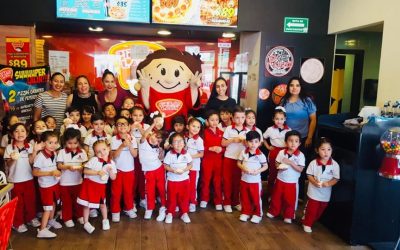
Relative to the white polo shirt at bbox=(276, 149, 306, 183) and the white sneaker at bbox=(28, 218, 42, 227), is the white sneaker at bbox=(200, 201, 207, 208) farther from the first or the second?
the white sneaker at bbox=(28, 218, 42, 227)

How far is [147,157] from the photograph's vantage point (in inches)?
145

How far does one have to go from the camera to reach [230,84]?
19.2 ft

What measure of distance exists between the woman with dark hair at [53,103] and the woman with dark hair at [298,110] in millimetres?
2700

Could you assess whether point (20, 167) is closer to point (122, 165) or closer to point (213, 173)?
→ point (122, 165)

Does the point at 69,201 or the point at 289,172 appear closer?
the point at 69,201

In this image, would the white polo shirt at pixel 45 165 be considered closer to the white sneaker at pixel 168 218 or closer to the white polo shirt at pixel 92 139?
the white polo shirt at pixel 92 139

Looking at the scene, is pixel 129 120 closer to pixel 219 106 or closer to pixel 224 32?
pixel 219 106

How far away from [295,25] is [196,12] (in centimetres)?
144

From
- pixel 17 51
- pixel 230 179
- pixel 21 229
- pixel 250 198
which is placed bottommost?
pixel 21 229

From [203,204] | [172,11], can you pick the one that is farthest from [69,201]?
[172,11]

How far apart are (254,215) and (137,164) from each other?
1.42 metres

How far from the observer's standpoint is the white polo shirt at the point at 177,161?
3641 mm

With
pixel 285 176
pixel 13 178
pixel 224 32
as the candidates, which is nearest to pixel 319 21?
pixel 224 32

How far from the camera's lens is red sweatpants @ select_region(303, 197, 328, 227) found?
11.8 ft
